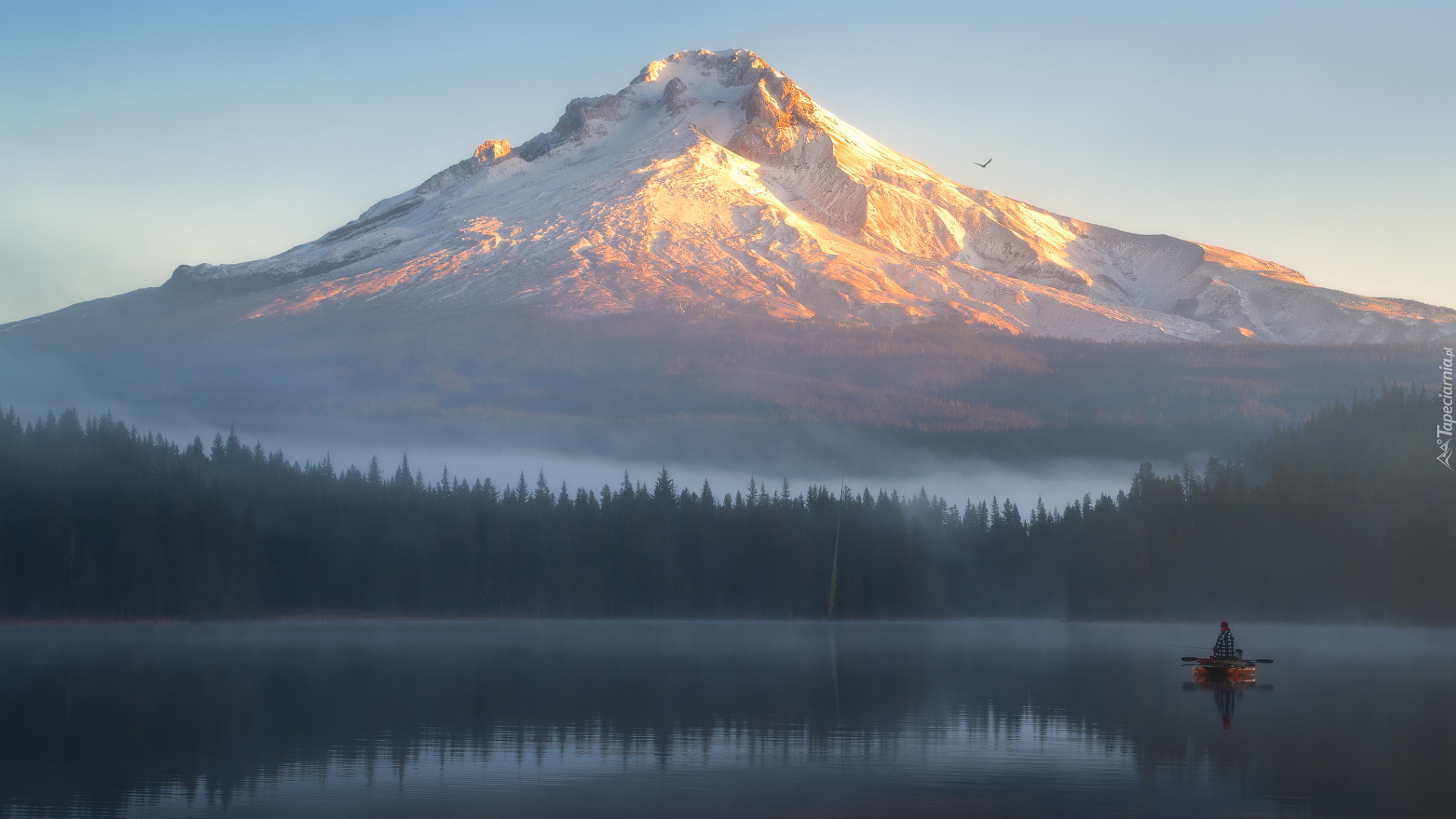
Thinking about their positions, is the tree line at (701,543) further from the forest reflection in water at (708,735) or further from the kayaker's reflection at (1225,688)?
the kayaker's reflection at (1225,688)

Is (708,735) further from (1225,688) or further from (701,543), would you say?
(701,543)

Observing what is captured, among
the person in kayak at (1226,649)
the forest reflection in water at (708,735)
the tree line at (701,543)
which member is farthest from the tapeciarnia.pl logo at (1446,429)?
the person in kayak at (1226,649)

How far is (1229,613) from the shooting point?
334ft

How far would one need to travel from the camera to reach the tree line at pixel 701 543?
298ft

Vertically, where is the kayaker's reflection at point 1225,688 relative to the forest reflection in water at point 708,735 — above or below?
below

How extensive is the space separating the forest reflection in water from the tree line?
79.1 ft

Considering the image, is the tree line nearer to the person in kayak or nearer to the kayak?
the person in kayak

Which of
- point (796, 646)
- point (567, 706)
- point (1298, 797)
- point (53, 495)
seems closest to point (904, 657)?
point (796, 646)

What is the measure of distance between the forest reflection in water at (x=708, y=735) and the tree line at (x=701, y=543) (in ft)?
79.1

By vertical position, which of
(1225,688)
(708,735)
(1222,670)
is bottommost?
(1225,688)

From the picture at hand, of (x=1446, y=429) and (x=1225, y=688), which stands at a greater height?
(x=1446, y=429)

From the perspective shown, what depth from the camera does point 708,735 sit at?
36969mm

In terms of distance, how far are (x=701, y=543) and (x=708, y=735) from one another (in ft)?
265

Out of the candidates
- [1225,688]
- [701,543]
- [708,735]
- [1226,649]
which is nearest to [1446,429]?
[1226,649]
